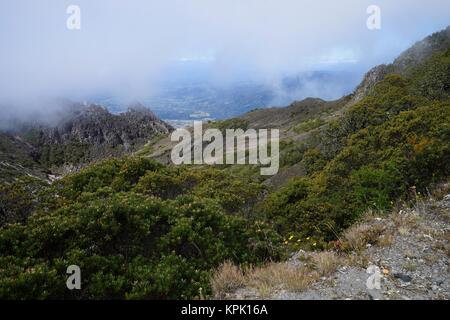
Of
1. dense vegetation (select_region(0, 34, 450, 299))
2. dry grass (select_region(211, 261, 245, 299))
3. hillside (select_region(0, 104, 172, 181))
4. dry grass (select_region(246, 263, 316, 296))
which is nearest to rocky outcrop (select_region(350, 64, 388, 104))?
dense vegetation (select_region(0, 34, 450, 299))

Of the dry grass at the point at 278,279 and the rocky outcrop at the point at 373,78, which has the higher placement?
the rocky outcrop at the point at 373,78

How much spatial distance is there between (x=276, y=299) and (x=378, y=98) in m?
21.9

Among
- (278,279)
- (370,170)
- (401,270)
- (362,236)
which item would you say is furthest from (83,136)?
(401,270)

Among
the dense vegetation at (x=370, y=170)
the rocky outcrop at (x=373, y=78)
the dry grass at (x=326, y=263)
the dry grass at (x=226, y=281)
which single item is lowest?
the dry grass at (x=226, y=281)

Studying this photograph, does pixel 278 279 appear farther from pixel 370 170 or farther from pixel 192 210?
pixel 370 170

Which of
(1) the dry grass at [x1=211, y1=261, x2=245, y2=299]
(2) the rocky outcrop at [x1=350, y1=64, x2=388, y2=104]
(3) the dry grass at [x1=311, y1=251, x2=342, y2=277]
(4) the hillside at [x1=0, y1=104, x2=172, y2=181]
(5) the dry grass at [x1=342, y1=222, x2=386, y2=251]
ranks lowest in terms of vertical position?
(1) the dry grass at [x1=211, y1=261, x2=245, y2=299]

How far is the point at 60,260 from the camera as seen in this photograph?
662cm

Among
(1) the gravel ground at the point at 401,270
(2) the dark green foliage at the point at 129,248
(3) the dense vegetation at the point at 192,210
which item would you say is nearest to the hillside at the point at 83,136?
(3) the dense vegetation at the point at 192,210

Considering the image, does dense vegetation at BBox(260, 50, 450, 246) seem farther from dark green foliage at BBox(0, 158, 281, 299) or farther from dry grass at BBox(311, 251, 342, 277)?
dark green foliage at BBox(0, 158, 281, 299)

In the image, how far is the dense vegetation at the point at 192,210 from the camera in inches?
257

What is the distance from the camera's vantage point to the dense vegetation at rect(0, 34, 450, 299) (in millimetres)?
6535

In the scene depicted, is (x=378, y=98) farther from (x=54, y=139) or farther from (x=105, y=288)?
(x=54, y=139)

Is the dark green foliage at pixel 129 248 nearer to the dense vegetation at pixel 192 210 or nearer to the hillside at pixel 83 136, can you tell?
the dense vegetation at pixel 192 210

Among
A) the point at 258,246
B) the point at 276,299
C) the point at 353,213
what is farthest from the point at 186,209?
the point at 353,213
